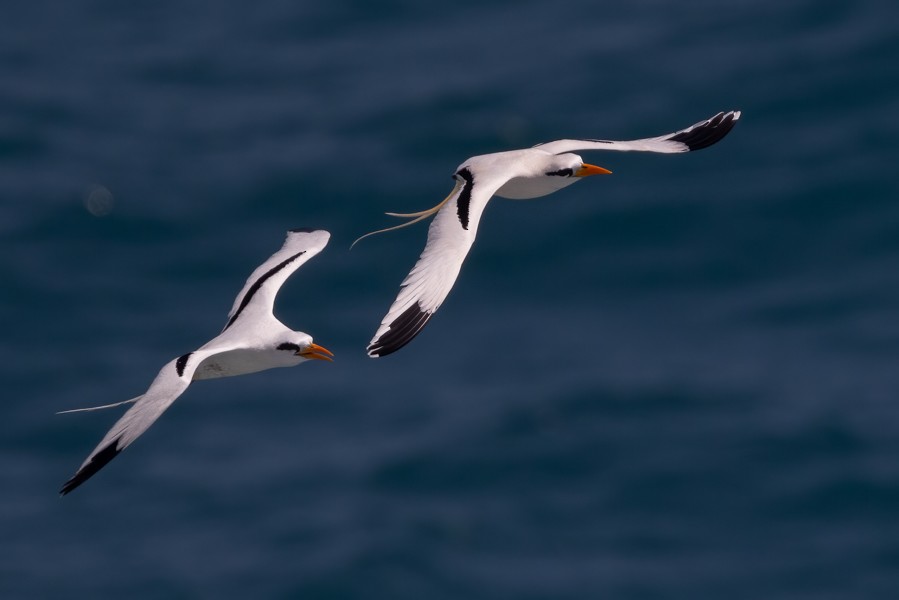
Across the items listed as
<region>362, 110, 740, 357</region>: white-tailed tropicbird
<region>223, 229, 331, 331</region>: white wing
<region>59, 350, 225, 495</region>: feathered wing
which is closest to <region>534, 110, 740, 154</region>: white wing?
<region>362, 110, 740, 357</region>: white-tailed tropicbird

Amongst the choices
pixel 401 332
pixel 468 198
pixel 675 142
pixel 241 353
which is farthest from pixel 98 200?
pixel 401 332

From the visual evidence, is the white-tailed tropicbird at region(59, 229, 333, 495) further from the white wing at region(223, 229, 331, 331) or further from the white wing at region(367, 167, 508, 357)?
the white wing at region(367, 167, 508, 357)

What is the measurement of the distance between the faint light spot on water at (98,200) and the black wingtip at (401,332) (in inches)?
975

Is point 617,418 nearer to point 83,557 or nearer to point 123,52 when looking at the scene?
point 83,557

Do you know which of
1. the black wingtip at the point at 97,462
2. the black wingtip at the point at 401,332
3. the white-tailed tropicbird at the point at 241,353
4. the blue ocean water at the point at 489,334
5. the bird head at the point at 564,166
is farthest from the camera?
the blue ocean water at the point at 489,334

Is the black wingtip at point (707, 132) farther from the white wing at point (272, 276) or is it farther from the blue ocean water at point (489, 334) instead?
the blue ocean water at point (489, 334)

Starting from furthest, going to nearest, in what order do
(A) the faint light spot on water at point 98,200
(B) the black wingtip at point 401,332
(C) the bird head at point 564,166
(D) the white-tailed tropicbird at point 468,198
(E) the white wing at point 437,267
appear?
(A) the faint light spot on water at point 98,200
(C) the bird head at point 564,166
(D) the white-tailed tropicbird at point 468,198
(E) the white wing at point 437,267
(B) the black wingtip at point 401,332

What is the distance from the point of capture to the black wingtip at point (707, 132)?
88.1ft

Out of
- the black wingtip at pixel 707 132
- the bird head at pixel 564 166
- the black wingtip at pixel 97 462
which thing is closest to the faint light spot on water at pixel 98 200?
the black wingtip at pixel 707 132

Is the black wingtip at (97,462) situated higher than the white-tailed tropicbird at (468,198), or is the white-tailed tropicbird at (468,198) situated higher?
the white-tailed tropicbird at (468,198)

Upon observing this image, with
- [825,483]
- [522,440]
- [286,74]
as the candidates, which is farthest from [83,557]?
[825,483]

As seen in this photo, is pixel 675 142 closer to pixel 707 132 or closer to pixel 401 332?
pixel 707 132

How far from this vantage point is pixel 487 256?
44.3 meters

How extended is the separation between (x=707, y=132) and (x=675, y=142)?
560mm
